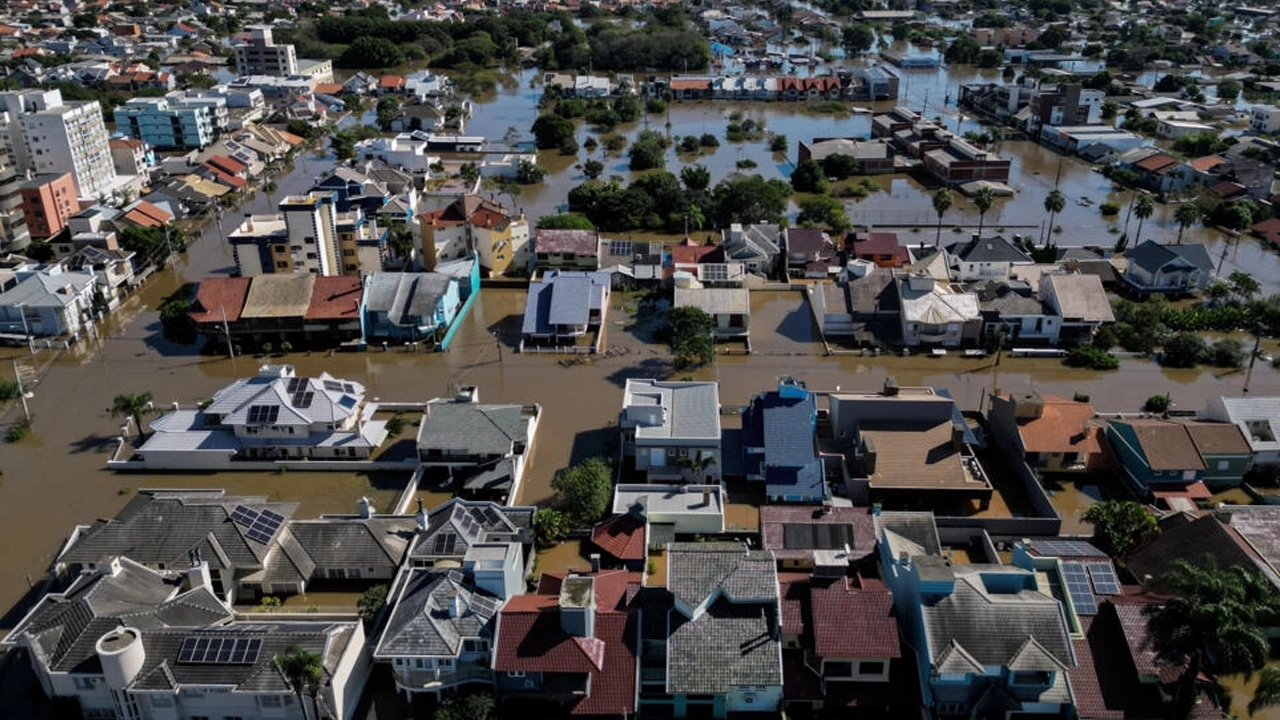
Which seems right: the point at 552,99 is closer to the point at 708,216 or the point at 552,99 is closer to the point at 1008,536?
the point at 708,216

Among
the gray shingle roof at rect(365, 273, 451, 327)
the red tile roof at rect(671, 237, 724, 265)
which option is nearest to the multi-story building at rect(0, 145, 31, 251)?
the gray shingle roof at rect(365, 273, 451, 327)

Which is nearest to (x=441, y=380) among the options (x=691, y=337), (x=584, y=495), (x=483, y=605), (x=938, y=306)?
(x=691, y=337)

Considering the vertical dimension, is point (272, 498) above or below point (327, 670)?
below

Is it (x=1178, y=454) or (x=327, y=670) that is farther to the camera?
(x=1178, y=454)

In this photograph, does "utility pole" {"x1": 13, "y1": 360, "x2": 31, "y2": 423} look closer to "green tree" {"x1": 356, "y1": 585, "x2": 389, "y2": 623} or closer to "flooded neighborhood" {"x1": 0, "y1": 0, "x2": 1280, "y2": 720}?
"flooded neighborhood" {"x1": 0, "y1": 0, "x2": 1280, "y2": 720}

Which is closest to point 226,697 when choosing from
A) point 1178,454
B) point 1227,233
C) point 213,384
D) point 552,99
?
point 213,384

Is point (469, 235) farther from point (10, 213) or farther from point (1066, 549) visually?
point (1066, 549)
